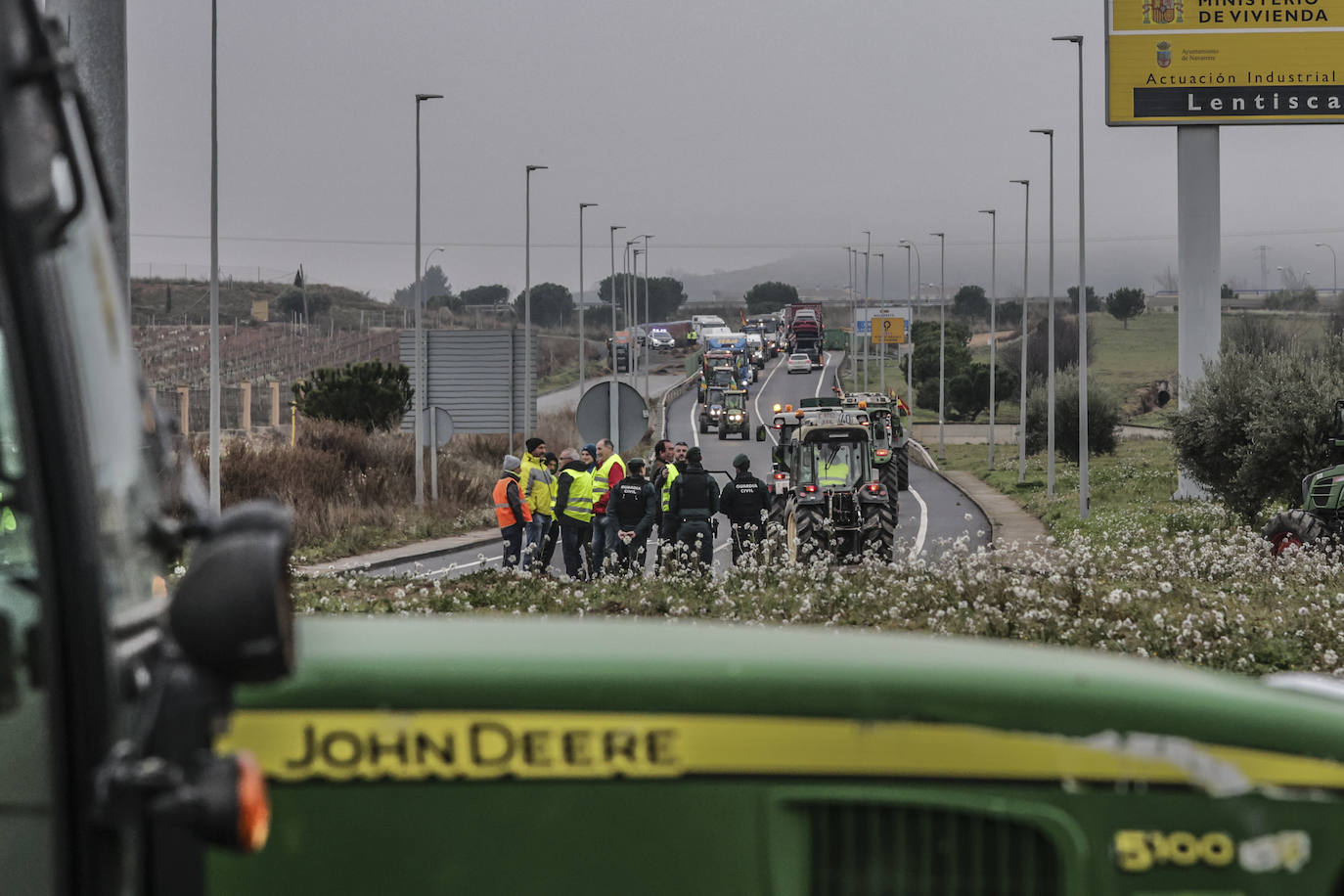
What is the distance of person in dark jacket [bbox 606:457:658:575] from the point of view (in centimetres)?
2120

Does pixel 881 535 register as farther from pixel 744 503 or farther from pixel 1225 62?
pixel 1225 62

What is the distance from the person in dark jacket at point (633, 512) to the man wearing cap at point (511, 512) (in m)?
1.72

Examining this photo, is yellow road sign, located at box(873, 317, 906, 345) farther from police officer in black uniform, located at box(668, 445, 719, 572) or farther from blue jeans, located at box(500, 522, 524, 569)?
police officer in black uniform, located at box(668, 445, 719, 572)

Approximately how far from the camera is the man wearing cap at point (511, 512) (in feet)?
75.1

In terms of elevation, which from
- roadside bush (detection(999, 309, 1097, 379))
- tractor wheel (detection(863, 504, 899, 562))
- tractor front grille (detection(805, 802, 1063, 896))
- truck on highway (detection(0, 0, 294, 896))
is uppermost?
roadside bush (detection(999, 309, 1097, 379))

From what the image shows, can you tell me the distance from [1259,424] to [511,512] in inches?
656

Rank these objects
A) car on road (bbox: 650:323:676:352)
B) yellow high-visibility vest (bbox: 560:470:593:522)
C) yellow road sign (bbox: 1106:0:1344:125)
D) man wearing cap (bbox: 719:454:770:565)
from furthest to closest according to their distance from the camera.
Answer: car on road (bbox: 650:323:676:352), yellow road sign (bbox: 1106:0:1344:125), yellow high-visibility vest (bbox: 560:470:593:522), man wearing cap (bbox: 719:454:770:565)

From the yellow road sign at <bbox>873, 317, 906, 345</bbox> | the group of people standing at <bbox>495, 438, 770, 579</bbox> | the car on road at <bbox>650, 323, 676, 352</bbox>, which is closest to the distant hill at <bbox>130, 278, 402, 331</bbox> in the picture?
the group of people standing at <bbox>495, 438, 770, 579</bbox>

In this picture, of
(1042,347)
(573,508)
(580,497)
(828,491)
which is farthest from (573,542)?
(1042,347)

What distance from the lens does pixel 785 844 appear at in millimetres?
2613

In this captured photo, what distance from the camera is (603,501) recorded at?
894 inches

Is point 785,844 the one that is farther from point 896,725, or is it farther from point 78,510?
point 78,510

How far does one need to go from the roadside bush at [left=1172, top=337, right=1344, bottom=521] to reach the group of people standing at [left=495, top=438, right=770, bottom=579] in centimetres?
1382

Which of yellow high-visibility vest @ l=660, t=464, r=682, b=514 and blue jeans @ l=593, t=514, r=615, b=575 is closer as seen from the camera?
yellow high-visibility vest @ l=660, t=464, r=682, b=514
